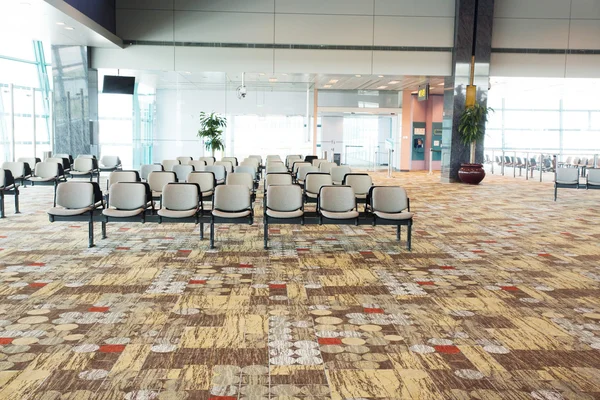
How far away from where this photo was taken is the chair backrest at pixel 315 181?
9.81 meters

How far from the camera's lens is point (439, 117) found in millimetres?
25125

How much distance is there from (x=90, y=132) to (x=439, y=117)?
14574 millimetres

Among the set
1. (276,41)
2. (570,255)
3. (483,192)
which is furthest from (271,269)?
(276,41)

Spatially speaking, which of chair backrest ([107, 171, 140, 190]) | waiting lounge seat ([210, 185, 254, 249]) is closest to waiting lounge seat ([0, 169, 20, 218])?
chair backrest ([107, 171, 140, 190])

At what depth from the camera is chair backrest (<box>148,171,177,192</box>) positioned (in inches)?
364

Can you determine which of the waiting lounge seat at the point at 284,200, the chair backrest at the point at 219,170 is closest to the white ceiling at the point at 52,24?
the chair backrest at the point at 219,170

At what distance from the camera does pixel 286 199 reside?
25.2 feet

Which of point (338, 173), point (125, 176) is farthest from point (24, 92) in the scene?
point (338, 173)

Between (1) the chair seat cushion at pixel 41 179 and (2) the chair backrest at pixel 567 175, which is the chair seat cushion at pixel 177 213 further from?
(2) the chair backrest at pixel 567 175

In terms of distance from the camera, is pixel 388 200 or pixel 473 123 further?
pixel 473 123

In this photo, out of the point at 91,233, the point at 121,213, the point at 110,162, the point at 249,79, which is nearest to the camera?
the point at 91,233

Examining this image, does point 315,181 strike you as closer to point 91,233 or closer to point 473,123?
point 91,233

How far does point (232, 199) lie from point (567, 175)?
28.8 ft

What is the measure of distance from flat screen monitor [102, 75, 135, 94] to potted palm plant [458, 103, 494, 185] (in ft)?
32.6
